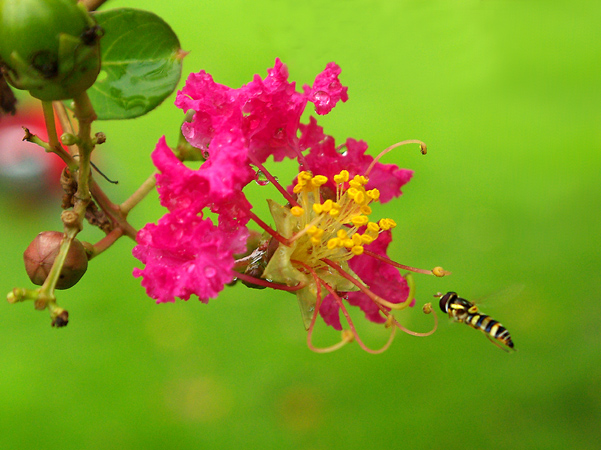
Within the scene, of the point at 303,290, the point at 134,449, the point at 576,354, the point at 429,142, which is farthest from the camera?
the point at 429,142

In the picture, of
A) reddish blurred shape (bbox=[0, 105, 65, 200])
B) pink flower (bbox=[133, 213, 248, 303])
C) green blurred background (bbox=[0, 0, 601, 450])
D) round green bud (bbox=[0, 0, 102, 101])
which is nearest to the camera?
round green bud (bbox=[0, 0, 102, 101])

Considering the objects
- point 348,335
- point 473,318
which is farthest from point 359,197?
point 473,318

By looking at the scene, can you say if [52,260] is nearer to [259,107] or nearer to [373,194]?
[259,107]

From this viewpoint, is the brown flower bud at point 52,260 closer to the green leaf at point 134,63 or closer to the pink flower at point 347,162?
the green leaf at point 134,63

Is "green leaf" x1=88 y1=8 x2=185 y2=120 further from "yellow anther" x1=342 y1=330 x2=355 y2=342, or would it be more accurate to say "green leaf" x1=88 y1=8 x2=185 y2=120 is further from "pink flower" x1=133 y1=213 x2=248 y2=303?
"yellow anther" x1=342 y1=330 x2=355 y2=342

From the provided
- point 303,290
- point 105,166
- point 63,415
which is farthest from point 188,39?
point 303,290

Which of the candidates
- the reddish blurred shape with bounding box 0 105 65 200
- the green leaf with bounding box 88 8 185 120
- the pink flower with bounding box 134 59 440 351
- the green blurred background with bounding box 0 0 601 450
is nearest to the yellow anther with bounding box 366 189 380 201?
the pink flower with bounding box 134 59 440 351

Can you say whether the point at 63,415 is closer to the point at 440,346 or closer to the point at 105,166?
the point at 105,166
